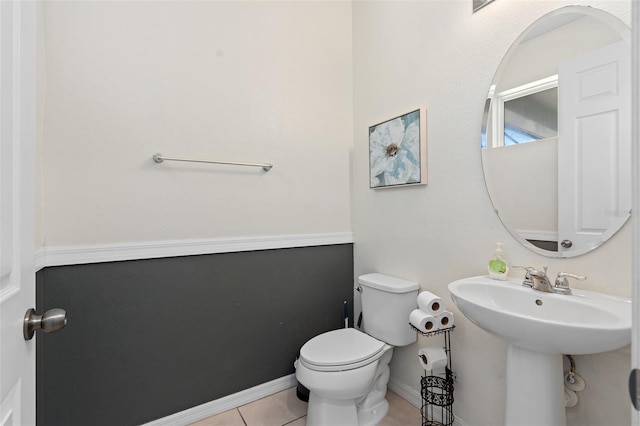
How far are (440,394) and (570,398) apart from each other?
573mm

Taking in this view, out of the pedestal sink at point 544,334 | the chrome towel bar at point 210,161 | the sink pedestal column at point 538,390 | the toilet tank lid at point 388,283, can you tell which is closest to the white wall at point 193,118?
the chrome towel bar at point 210,161

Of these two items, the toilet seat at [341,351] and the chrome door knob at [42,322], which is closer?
the chrome door knob at [42,322]

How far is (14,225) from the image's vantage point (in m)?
0.54

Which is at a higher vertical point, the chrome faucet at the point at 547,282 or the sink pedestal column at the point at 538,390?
the chrome faucet at the point at 547,282

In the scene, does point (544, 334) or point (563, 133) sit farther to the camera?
point (563, 133)

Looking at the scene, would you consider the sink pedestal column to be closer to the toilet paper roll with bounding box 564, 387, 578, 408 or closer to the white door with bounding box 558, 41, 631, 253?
the toilet paper roll with bounding box 564, 387, 578, 408

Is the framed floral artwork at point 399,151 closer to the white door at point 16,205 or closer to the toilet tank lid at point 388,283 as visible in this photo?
the toilet tank lid at point 388,283

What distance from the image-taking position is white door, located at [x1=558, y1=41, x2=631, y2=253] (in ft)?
3.19

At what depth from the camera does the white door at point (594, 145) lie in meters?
0.97

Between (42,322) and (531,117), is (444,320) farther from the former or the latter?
(42,322)

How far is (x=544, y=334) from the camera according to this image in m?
0.87

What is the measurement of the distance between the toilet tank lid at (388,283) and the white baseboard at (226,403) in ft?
2.56

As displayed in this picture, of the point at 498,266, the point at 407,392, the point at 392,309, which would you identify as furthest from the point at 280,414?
the point at 498,266

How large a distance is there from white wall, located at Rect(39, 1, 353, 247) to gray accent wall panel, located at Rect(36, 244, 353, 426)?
0.57 ft
